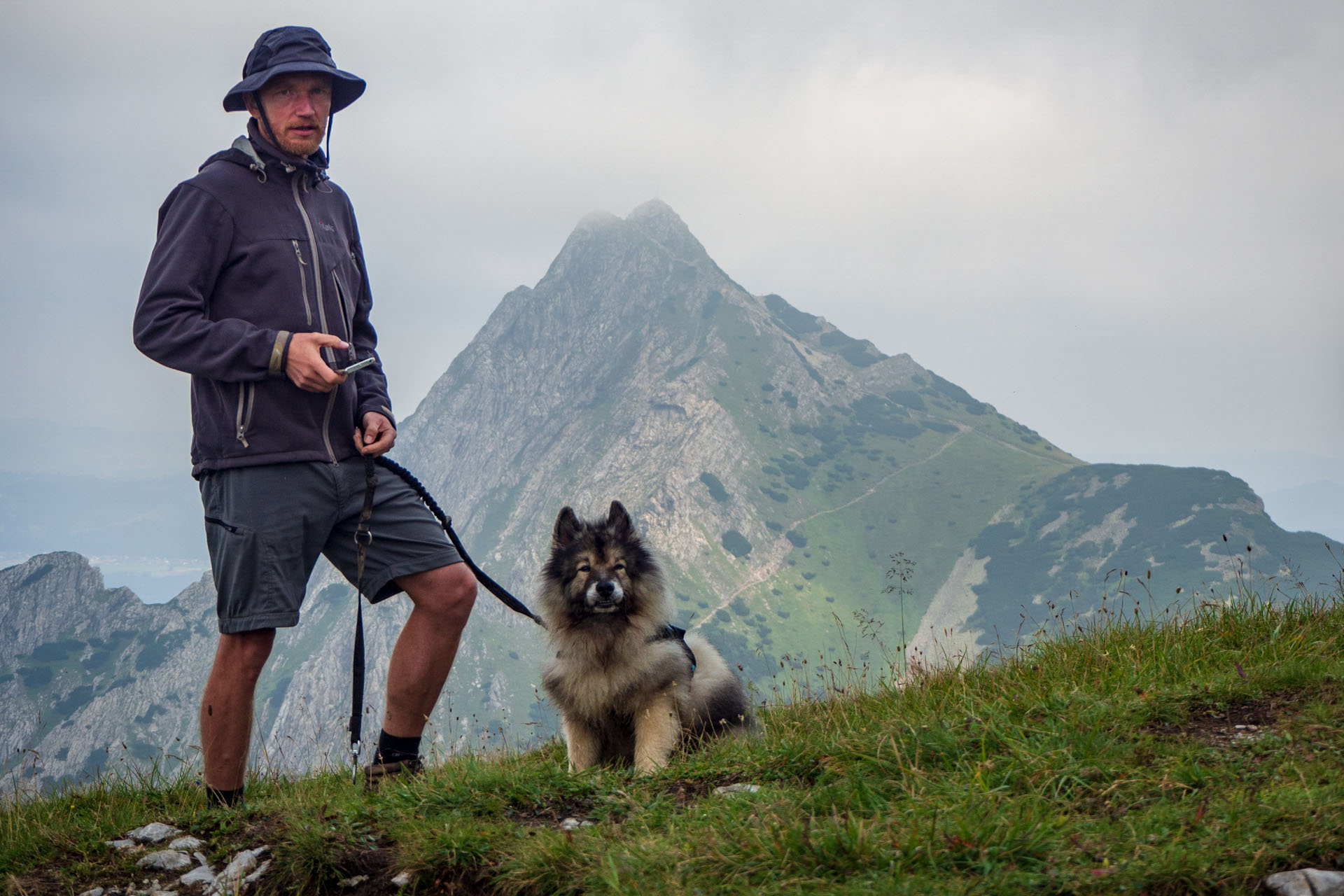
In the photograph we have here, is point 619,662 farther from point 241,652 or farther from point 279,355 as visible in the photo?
point 279,355

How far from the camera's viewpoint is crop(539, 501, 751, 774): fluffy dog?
250 inches

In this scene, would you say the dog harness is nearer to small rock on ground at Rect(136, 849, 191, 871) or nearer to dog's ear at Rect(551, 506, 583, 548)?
dog's ear at Rect(551, 506, 583, 548)

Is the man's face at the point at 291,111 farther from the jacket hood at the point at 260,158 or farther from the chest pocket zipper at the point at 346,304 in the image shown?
the chest pocket zipper at the point at 346,304

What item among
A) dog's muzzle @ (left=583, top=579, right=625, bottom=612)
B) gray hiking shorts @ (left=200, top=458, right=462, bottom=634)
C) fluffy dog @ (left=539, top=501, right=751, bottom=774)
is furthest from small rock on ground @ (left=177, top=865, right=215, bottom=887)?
dog's muzzle @ (left=583, top=579, right=625, bottom=612)

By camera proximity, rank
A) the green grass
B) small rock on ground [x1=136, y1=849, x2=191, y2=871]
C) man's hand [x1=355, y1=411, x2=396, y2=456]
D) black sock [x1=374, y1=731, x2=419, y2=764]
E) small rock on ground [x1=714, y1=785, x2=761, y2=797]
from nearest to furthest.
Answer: the green grass < small rock on ground [x1=714, y1=785, x2=761, y2=797] < small rock on ground [x1=136, y1=849, x2=191, y2=871] < man's hand [x1=355, y1=411, x2=396, y2=456] < black sock [x1=374, y1=731, x2=419, y2=764]

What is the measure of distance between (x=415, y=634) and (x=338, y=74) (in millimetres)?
3198

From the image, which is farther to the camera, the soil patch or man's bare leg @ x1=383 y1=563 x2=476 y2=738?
man's bare leg @ x1=383 y1=563 x2=476 y2=738

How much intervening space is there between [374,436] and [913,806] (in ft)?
11.2

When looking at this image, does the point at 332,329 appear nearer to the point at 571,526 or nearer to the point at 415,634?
the point at 415,634

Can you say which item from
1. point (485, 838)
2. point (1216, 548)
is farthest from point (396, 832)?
point (1216, 548)

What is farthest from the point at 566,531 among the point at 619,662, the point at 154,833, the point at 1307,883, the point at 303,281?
the point at 1307,883

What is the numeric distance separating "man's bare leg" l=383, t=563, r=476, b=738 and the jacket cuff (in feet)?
4.25

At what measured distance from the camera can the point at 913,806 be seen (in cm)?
363

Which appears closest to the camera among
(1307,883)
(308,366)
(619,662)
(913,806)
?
(1307,883)
